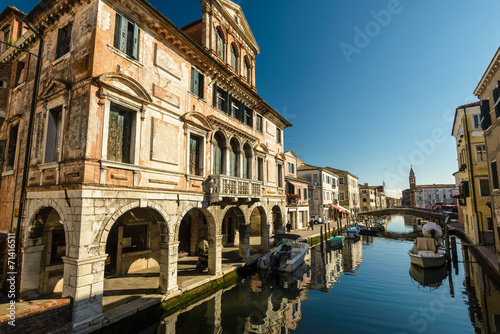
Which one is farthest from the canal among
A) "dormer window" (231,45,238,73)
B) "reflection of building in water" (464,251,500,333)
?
"dormer window" (231,45,238,73)

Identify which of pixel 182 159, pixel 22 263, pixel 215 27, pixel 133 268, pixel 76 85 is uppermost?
pixel 215 27

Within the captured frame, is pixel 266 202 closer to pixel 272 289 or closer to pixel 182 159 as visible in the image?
→ pixel 272 289

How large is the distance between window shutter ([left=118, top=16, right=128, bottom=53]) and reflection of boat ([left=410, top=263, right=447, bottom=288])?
65.2 ft

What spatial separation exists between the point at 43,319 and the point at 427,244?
22.9m

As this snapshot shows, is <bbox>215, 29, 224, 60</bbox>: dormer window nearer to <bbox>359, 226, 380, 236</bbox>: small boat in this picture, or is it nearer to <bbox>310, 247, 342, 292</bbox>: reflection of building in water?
<bbox>310, 247, 342, 292</bbox>: reflection of building in water

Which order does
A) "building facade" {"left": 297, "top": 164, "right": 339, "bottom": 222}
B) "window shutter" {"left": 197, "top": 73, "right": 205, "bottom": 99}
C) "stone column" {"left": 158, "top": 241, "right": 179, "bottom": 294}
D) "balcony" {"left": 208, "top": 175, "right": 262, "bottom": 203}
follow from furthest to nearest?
"building facade" {"left": 297, "top": 164, "right": 339, "bottom": 222} < "window shutter" {"left": 197, "top": 73, "right": 205, "bottom": 99} < "balcony" {"left": 208, "top": 175, "right": 262, "bottom": 203} < "stone column" {"left": 158, "top": 241, "right": 179, "bottom": 294}

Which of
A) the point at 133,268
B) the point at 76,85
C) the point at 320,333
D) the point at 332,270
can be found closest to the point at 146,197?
the point at 76,85

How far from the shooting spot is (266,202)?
18.2 metres

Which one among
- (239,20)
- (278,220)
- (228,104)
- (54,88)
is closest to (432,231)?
(278,220)

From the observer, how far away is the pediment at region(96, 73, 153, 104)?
328 inches

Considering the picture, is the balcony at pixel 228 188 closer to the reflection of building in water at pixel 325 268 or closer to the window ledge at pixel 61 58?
the reflection of building in water at pixel 325 268

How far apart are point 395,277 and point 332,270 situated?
3.96 m

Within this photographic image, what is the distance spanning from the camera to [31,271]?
886cm

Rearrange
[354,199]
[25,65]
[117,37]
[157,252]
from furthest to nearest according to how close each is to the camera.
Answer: [354,199] < [157,252] < [25,65] < [117,37]
